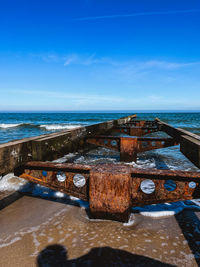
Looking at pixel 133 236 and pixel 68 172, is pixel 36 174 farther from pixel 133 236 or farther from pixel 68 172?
pixel 133 236

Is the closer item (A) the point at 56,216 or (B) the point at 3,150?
(B) the point at 3,150

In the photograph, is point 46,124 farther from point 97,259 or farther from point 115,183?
point 97,259

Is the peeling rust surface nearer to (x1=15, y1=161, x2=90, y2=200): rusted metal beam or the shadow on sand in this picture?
(x1=15, y1=161, x2=90, y2=200): rusted metal beam

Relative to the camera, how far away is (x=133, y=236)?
1.82 meters

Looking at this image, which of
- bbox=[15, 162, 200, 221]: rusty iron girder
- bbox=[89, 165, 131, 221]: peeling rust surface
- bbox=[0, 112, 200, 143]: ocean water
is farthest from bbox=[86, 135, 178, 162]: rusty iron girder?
bbox=[0, 112, 200, 143]: ocean water

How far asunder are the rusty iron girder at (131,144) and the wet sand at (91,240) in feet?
6.47

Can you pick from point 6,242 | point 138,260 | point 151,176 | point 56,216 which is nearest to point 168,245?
point 138,260

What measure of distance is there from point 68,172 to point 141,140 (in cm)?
267

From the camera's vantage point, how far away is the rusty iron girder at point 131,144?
4141 millimetres

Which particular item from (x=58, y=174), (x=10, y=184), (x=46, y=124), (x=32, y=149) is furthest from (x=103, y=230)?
(x=46, y=124)

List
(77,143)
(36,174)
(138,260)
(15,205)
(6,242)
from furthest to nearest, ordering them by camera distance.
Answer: (77,143) < (15,205) < (36,174) < (6,242) < (138,260)

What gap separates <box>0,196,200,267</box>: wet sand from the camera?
5.02 feet

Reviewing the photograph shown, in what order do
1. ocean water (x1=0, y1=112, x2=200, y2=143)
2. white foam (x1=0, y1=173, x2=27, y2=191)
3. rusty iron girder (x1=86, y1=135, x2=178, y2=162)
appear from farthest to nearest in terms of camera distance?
ocean water (x1=0, y1=112, x2=200, y2=143), rusty iron girder (x1=86, y1=135, x2=178, y2=162), white foam (x1=0, y1=173, x2=27, y2=191)

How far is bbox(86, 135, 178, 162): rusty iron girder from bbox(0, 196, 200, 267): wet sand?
1.97 m
